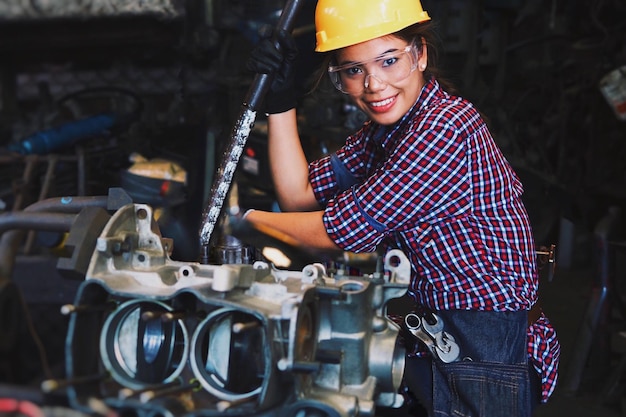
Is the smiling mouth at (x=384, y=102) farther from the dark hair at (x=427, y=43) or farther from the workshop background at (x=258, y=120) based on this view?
the workshop background at (x=258, y=120)

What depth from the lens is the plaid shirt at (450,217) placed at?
1516mm

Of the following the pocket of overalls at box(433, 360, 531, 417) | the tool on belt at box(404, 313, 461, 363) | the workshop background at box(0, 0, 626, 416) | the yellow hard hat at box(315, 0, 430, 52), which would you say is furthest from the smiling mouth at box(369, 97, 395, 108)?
the workshop background at box(0, 0, 626, 416)

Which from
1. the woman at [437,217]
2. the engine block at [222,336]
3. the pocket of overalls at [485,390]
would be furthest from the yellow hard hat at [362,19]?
the pocket of overalls at [485,390]

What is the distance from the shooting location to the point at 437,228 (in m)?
1.59

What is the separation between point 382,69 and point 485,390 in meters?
0.74

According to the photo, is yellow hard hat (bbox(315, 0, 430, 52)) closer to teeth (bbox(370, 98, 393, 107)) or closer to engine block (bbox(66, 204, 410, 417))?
teeth (bbox(370, 98, 393, 107))

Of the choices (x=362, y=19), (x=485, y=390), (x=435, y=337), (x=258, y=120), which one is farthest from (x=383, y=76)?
(x=258, y=120)

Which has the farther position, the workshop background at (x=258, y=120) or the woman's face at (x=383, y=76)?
the workshop background at (x=258, y=120)

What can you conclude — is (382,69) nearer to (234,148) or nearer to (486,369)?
(234,148)

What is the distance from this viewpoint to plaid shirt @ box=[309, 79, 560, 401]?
4.97 feet

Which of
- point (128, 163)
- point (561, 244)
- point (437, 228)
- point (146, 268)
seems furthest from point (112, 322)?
point (561, 244)

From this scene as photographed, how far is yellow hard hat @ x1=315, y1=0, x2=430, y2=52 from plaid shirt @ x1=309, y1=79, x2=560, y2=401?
17 centimetres

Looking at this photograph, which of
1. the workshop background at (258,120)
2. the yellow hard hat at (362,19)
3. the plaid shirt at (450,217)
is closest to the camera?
the plaid shirt at (450,217)

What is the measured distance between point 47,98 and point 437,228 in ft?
13.5
